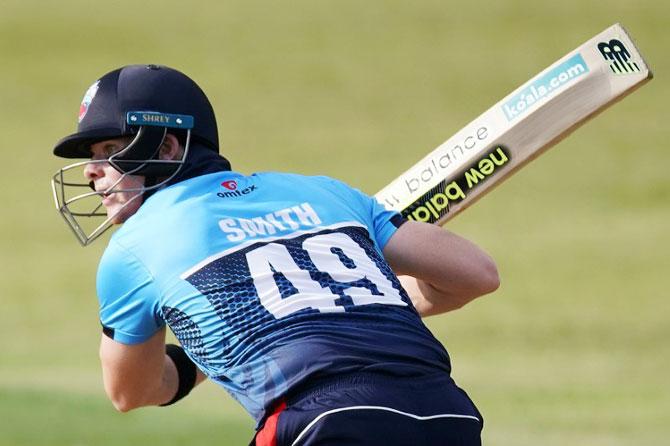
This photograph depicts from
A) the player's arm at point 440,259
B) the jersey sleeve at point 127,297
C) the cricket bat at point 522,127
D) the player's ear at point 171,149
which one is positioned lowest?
the player's arm at point 440,259

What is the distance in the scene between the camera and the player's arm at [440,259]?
3.60 meters

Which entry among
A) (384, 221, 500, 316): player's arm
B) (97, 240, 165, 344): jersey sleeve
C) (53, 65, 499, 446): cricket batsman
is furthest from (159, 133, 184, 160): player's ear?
(384, 221, 500, 316): player's arm

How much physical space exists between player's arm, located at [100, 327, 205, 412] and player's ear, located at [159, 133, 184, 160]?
1.50ft

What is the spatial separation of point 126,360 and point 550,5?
1496 cm

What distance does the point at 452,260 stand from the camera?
3.60 metres

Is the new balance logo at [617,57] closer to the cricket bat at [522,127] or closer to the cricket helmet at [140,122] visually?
the cricket bat at [522,127]

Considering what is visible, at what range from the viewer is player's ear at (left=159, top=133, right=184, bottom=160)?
11.9 feet

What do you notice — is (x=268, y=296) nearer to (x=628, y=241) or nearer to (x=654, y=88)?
(x=628, y=241)

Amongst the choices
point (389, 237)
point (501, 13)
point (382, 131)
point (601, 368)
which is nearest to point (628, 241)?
point (601, 368)

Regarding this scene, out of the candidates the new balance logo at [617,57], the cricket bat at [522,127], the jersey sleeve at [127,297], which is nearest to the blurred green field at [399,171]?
the cricket bat at [522,127]

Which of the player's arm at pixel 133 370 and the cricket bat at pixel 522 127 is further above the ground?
the cricket bat at pixel 522 127

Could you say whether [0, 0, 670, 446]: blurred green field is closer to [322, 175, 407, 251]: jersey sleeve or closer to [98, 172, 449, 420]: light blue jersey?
[322, 175, 407, 251]: jersey sleeve

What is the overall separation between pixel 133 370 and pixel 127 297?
0.76 ft

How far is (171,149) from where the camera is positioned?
3.64 metres
